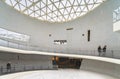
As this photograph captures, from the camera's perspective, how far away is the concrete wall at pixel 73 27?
857 inches

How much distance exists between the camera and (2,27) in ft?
74.6

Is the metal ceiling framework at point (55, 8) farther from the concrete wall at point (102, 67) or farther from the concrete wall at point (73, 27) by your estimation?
the concrete wall at point (102, 67)

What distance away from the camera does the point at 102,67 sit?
2314 cm

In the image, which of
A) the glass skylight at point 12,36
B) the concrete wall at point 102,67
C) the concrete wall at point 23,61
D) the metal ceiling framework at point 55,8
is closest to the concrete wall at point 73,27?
the glass skylight at point 12,36

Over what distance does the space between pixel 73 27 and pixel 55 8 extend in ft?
22.3

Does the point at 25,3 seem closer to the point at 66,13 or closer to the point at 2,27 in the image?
the point at 2,27

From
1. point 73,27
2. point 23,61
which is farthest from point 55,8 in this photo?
point 23,61

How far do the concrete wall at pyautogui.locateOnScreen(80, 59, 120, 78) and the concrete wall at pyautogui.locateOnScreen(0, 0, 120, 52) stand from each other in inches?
123

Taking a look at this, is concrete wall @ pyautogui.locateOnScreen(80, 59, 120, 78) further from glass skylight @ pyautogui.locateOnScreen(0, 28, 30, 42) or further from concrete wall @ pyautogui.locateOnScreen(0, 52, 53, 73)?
glass skylight @ pyautogui.locateOnScreen(0, 28, 30, 42)

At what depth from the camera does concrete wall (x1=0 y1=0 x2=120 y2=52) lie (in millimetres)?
21772

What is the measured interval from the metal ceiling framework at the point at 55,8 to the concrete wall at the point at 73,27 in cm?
112

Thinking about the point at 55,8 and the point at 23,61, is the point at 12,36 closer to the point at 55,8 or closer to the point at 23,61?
the point at 23,61

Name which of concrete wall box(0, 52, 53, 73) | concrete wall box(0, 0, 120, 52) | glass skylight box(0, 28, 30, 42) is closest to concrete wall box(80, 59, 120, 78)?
concrete wall box(0, 0, 120, 52)

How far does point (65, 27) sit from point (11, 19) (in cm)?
1396
